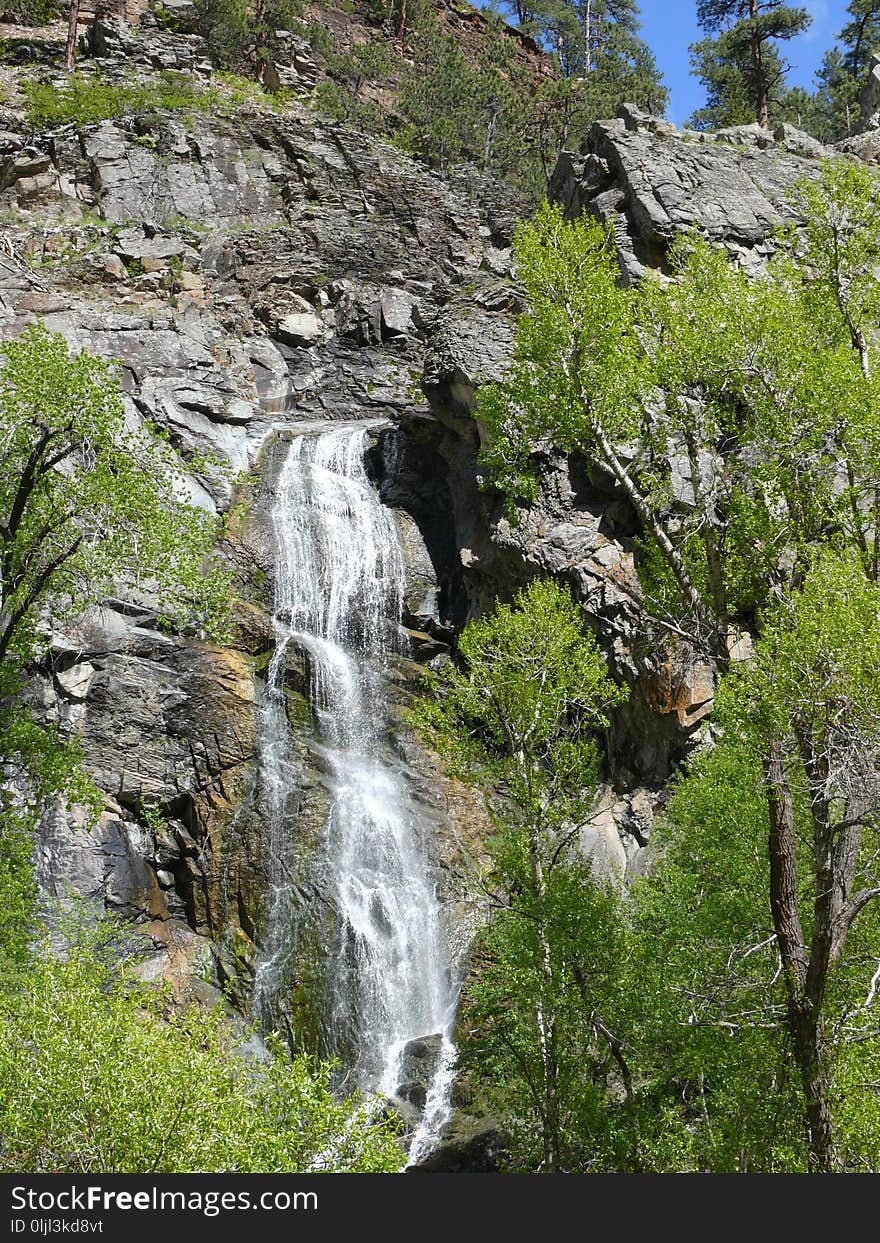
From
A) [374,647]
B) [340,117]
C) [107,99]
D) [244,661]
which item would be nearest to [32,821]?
[244,661]

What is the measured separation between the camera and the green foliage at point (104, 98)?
50125 millimetres

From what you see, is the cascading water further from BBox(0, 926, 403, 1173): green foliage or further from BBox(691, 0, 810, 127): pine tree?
BBox(691, 0, 810, 127): pine tree

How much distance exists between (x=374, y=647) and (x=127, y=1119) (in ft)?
69.3

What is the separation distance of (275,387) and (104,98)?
73.2 ft

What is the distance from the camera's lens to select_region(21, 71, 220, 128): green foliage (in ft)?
164

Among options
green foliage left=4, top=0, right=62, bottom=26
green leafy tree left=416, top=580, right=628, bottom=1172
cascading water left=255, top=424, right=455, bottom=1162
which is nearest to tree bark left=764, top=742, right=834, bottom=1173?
green leafy tree left=416, top=580, right=628, bottom=1172

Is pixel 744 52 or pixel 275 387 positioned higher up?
pixel 744 52

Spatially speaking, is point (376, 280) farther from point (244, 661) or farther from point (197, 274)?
point (244, 661)

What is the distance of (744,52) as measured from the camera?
5384cm

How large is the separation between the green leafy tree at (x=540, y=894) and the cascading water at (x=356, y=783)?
1.81m

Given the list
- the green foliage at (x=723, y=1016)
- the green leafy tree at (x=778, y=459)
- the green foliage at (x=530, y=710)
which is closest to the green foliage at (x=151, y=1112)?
the green foliage at (x=723, y=1016)

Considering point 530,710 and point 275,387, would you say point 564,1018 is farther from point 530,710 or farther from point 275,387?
point 275,387

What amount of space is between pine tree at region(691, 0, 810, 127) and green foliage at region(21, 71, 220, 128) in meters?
27.0

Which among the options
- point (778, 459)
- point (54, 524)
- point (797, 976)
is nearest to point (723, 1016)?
point (797, 976)
